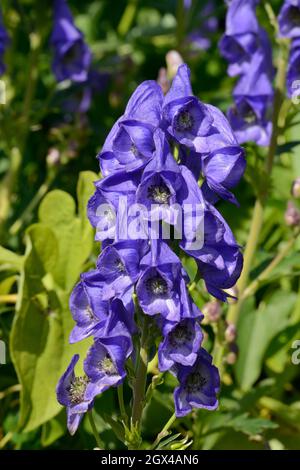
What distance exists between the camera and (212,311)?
1.64m

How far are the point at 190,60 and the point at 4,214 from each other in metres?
1.01

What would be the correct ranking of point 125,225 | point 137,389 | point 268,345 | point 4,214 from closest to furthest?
point 125,225
point 137,389
point 268,345
point 4,214

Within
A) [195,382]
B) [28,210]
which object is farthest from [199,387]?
[28,210]

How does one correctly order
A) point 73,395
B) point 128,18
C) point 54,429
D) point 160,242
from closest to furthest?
point 160,242 → point 73,395 → point 54,429 → point 128,18

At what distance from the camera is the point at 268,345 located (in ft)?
7.01

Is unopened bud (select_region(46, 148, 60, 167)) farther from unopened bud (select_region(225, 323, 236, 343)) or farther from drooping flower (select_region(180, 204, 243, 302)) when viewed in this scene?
drooping flower (select_region(180, 204, 243, 302))

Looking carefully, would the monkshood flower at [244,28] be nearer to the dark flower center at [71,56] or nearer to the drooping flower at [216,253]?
the dark flower center at [71,56]

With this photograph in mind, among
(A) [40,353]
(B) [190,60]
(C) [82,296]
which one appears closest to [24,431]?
(A) [40,353]

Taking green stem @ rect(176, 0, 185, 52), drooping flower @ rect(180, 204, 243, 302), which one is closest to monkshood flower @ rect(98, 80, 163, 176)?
drooping flower @ rect(180, 204, 243, 302)

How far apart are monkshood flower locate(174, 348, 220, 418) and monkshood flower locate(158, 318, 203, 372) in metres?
0.05

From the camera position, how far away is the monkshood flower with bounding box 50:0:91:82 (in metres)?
2.37

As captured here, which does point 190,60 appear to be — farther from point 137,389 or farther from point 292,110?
point 137,389

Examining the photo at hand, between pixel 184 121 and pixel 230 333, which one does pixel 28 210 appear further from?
pixel 184 121

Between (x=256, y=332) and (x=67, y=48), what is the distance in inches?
38.5
